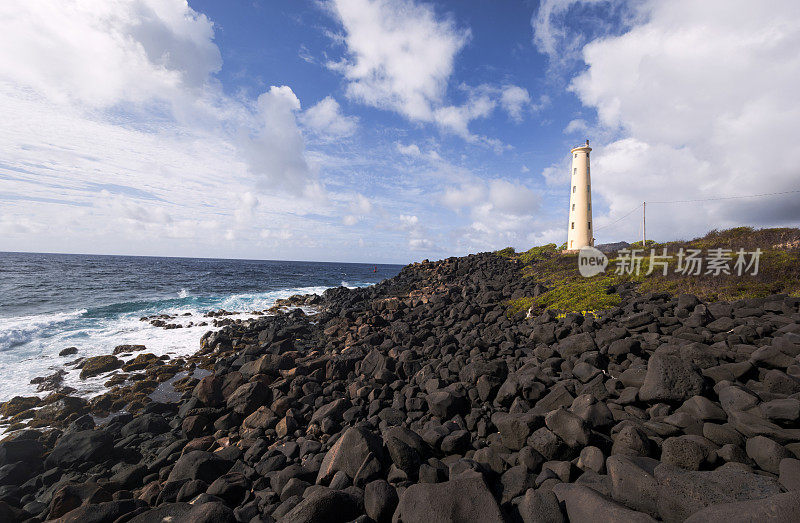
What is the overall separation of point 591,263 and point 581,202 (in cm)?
782

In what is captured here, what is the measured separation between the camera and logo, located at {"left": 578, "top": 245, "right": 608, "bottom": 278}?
63.4 ft

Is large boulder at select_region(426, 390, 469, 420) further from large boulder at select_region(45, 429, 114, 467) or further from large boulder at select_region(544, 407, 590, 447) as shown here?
large boulder at select_region(45, 429, 114, 467)

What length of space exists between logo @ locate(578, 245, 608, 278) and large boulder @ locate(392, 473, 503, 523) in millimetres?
17549

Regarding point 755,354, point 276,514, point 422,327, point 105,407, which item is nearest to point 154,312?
point 105,407

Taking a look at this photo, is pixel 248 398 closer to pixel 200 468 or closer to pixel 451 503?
pixel 200 468

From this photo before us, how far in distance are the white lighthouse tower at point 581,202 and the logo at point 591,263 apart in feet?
6.78

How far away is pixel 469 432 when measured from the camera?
20.9 feet

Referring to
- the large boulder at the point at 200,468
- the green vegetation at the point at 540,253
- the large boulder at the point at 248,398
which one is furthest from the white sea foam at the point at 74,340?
the green vegetation at the point at 540,253

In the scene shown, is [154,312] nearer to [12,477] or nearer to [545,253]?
[12,477]

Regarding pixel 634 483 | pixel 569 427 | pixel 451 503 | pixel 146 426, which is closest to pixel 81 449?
pixel 146 426

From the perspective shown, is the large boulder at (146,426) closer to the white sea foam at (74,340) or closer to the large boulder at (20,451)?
the large boulder at (20,451)

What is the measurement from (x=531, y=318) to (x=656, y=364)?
7269mm

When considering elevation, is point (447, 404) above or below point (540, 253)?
below

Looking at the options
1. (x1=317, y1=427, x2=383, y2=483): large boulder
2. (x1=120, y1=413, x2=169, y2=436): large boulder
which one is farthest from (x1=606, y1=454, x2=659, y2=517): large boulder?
(x1=120, y1=413, x2=169, y2=436): large boulder
